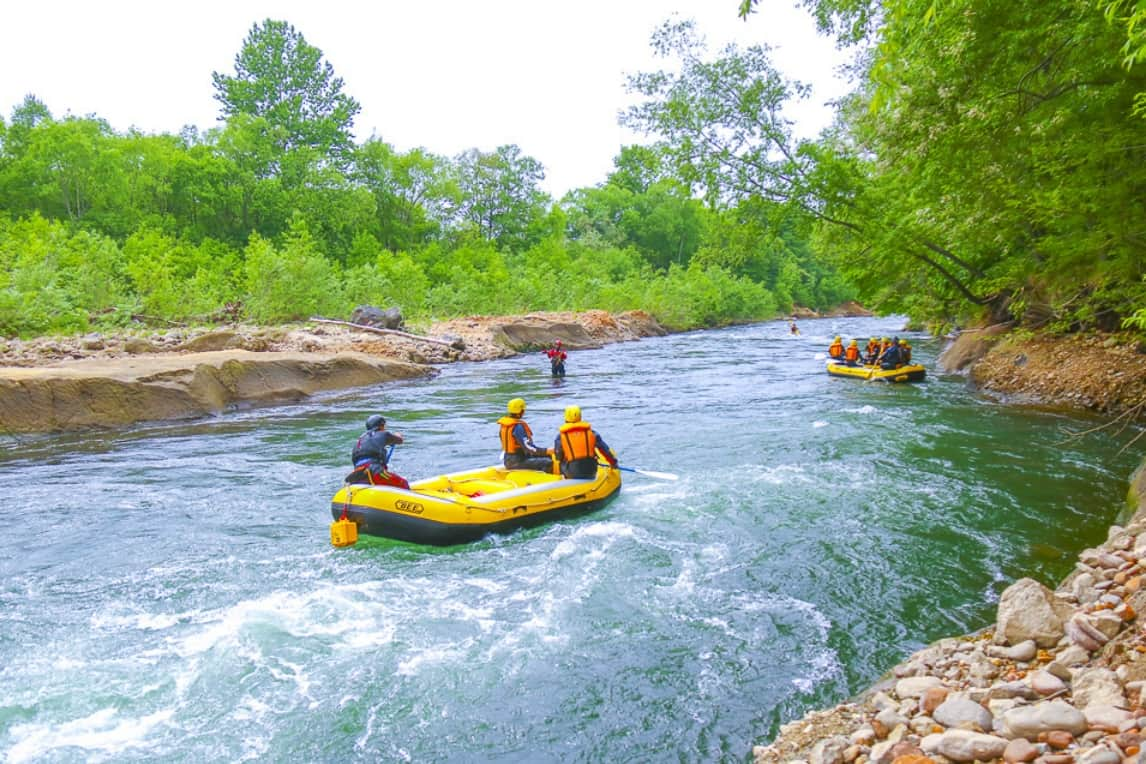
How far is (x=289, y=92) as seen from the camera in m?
52.4

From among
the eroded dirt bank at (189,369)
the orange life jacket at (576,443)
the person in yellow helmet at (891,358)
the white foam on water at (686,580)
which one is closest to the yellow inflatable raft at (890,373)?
the person in yellow helmet at (891,358)

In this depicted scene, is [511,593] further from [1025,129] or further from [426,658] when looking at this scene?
[1025,129]

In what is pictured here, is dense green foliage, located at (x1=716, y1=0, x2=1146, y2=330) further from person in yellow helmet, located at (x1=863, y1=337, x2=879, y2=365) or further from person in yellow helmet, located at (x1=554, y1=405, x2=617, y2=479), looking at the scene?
person in yellow helmet, located at (x1=863, y1=337, x2=879, y2=365)

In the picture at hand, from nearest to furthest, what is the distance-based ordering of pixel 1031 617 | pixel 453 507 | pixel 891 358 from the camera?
1. pixel 1031 617
2. pixel 453 507
3. pixel 891 358

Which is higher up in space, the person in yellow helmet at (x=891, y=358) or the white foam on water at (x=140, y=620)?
the person in yellow helmet at (x=891, y=358)

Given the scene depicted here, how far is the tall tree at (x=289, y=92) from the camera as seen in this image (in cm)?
5100

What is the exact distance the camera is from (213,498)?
345 inches

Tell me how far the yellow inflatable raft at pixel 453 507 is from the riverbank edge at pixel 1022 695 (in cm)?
→ 388

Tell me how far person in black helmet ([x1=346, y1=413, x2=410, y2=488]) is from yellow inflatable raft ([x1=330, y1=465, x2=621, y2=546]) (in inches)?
8.3

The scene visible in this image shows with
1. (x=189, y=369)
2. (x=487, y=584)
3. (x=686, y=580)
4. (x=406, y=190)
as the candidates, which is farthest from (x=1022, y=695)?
(x=406, y=190)

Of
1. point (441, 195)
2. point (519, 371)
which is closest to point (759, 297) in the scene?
point (441, 195)

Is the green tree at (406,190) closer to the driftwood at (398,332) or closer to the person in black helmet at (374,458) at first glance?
the driftwood at (398,332)

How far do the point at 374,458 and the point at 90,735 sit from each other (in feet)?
12.1

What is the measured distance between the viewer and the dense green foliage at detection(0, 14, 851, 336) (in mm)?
23750
